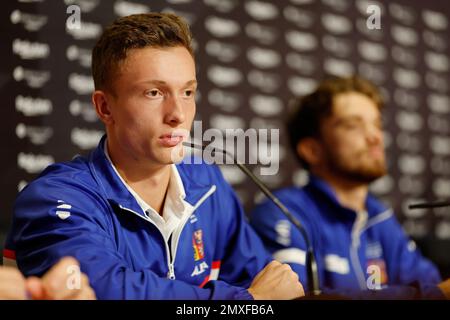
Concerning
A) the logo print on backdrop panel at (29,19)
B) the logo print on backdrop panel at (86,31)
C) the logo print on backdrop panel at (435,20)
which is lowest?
the logo print on backdrop panel at (86,31)

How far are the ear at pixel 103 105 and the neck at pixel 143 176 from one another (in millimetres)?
48

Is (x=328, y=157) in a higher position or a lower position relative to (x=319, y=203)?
higher

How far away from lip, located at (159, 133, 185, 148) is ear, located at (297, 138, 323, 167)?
54 cm

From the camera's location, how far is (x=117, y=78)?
108 cm

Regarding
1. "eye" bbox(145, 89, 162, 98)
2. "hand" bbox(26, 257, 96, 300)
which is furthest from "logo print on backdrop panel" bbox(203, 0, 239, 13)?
"hand" bbox(26, 257, 96, 300)

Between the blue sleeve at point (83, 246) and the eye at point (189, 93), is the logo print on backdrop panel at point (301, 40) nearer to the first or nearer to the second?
the eye at point (189, 93)

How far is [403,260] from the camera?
4.97 ft

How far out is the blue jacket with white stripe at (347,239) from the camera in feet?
4.57

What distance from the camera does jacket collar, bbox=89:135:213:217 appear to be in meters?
1.04

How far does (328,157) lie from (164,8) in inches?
22.6

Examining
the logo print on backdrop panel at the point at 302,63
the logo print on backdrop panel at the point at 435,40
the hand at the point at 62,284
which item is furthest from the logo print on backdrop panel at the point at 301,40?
the hand at the point at 62,284

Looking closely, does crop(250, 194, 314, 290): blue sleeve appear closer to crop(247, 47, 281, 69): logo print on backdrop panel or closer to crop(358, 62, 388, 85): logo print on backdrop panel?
crop(247, 47, 281, 69): logo print on backdrop panel
